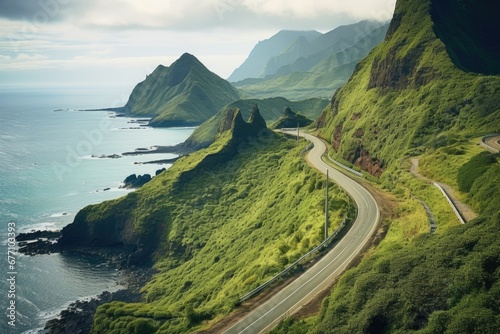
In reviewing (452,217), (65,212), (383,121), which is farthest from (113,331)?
(65,212)

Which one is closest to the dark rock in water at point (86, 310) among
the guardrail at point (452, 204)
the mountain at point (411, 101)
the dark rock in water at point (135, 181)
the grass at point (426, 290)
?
the grass at point (426, 290)

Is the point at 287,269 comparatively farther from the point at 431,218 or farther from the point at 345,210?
the point at 345,210

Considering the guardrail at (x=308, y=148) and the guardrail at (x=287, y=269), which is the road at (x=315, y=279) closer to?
the guardrail at (x=287, y=269)

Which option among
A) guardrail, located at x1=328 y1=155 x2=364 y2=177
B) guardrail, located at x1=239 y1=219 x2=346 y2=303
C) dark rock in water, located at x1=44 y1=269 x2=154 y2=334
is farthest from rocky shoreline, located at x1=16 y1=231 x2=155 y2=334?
guardrail, located at x1=328 y1=155 x2=364 y2=177

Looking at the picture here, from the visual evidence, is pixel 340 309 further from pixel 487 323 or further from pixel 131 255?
pixel 131 255

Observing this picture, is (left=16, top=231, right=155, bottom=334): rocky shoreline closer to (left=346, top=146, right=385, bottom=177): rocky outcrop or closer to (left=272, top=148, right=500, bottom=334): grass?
(left=346, top=146, right=385, bottom=177): rocky outcrop

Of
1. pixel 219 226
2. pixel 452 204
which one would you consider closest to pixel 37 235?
pixel 219 226
